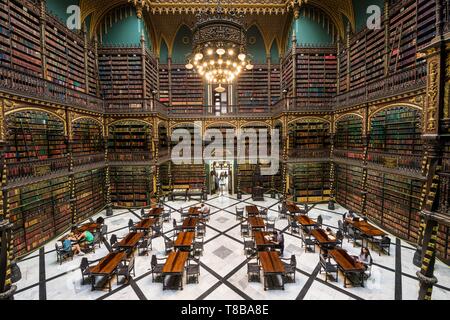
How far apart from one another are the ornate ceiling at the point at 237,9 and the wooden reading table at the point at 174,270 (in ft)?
42.0

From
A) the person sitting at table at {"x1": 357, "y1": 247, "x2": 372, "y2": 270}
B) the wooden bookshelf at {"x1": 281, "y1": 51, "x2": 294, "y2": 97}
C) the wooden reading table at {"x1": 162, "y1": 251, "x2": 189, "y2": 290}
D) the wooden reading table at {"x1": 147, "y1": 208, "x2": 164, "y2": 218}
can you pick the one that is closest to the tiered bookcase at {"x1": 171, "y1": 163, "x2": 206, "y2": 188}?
the wooden reading table at {"x1": 147, "y1": 208, "x2": 164, "y2": 218}

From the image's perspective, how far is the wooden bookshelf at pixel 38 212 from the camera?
21.3 feet

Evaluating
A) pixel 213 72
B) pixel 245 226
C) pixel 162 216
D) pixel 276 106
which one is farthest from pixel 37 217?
pixel 276 106

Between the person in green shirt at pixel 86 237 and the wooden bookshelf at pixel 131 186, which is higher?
the wooden bookshelf at pixel 131 186

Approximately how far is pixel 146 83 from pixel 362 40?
11.9 metres

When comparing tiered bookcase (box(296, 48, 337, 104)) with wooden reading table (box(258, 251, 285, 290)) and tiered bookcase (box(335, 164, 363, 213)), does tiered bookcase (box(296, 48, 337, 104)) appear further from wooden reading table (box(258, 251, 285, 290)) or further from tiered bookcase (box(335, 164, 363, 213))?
wooden reading table (box(258, 251, 285, 290))

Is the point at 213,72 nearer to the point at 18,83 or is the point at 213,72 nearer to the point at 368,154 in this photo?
the point at 18,83

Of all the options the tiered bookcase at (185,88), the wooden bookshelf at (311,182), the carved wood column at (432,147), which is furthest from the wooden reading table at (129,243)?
the tiered bookcase at (185,88)

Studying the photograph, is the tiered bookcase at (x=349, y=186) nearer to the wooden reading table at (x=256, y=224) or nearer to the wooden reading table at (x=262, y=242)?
the wooden reading table at (x=256, y=224)

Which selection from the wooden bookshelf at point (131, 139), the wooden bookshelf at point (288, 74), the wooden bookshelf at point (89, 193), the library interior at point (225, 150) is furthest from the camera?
the wooden bookshelf at point (288, 74)

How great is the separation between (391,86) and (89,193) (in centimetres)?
1413

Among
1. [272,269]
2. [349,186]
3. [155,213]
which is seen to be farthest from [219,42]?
[349,186]

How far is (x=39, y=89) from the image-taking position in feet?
23.1

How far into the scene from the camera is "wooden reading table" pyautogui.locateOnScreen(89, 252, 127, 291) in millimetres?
4899
